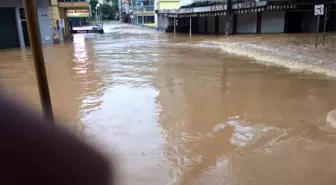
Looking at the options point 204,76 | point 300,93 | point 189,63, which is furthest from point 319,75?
point 189,63

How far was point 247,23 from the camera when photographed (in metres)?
31.7

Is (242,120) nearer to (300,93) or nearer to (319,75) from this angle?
(300,93)

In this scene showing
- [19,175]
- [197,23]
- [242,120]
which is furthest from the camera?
[197,23]

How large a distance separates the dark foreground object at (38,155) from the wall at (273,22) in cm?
3020

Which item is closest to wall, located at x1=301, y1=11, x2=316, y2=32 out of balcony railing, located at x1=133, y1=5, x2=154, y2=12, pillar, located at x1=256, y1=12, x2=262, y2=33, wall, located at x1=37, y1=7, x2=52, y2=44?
pillar, located at x1=256, y1=12, x2=262, y2=33

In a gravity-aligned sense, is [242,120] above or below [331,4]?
below

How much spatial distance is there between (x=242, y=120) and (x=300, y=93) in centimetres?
288

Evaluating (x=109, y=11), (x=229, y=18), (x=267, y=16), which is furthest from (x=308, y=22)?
(x=109, y=11)

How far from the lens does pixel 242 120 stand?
21.0 feet

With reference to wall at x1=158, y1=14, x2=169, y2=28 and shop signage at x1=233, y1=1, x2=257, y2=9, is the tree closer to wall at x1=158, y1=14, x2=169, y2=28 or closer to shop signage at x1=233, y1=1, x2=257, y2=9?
wall at x1=158, y1=14, x2=169, y2=28

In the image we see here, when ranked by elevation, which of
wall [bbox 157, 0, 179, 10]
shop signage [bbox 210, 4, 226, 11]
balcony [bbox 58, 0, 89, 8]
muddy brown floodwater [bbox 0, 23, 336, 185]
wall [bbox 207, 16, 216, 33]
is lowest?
muddy brown floodwater [bbox 0, 23, 336, 185]

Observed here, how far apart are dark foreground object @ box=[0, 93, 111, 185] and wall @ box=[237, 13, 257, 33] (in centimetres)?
3108

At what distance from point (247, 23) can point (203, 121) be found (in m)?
27.3

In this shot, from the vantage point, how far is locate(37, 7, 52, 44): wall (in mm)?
24297
